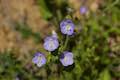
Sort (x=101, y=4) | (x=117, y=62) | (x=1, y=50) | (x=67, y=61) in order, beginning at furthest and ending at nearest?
(x=101, y=4) < (x=1, y=50) < (x=117, y=62) < (x=67, y=61)

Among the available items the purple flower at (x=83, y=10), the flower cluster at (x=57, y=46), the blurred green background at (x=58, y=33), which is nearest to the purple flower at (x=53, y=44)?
the flower cluster at (x=57, y=46)

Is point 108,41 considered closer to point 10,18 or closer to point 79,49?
point 79,49

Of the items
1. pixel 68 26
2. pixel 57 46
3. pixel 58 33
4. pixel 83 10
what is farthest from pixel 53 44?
pixel 83 10

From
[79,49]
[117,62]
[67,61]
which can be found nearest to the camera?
[67,61]

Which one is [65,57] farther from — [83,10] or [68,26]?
[83,10]

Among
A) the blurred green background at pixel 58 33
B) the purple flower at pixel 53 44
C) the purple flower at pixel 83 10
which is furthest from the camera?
the purple flower at pixel 83 10

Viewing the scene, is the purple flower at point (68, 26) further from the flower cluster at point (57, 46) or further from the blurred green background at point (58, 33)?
the blurred green background at point (58, 33)

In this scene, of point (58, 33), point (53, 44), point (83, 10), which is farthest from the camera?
point (83, 10)

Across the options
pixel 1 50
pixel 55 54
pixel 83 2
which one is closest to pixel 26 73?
pixel 1 50

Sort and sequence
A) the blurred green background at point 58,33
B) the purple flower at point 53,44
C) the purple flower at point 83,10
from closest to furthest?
the purple flower at point 53,44 → the blurred green background at point 58,33 → the purple flower at point 83,10
